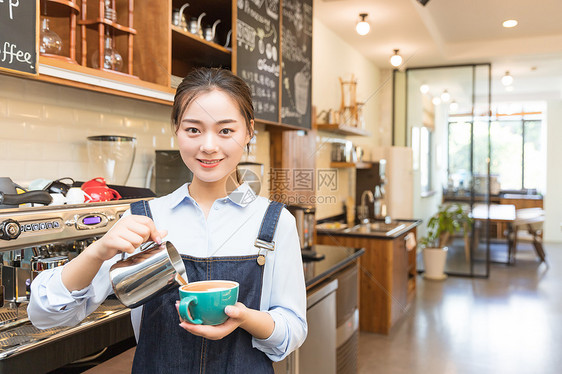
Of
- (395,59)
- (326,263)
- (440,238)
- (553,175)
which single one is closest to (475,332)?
(326,263)

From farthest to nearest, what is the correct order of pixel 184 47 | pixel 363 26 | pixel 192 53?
pixel 363 26 → pixel 192 53 → pixel 184 47

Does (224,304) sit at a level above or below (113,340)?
above

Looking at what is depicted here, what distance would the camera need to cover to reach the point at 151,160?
2328 mm

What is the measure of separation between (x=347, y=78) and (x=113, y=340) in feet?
12.9

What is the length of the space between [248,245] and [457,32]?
4880mm

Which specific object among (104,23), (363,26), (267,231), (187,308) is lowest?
(187,308)

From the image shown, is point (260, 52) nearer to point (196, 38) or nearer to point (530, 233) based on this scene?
point (196, 38)

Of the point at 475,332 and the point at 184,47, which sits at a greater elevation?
the point at 184,47

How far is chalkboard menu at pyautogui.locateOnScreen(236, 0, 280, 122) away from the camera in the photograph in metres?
2.43

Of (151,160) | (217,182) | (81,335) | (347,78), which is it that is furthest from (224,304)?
(347,78)

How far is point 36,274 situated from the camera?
4.54 feet

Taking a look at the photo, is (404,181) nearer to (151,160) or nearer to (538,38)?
(538,38)

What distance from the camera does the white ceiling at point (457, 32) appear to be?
3.91 meters

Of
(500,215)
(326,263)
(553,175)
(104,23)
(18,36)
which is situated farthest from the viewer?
(553,175)
